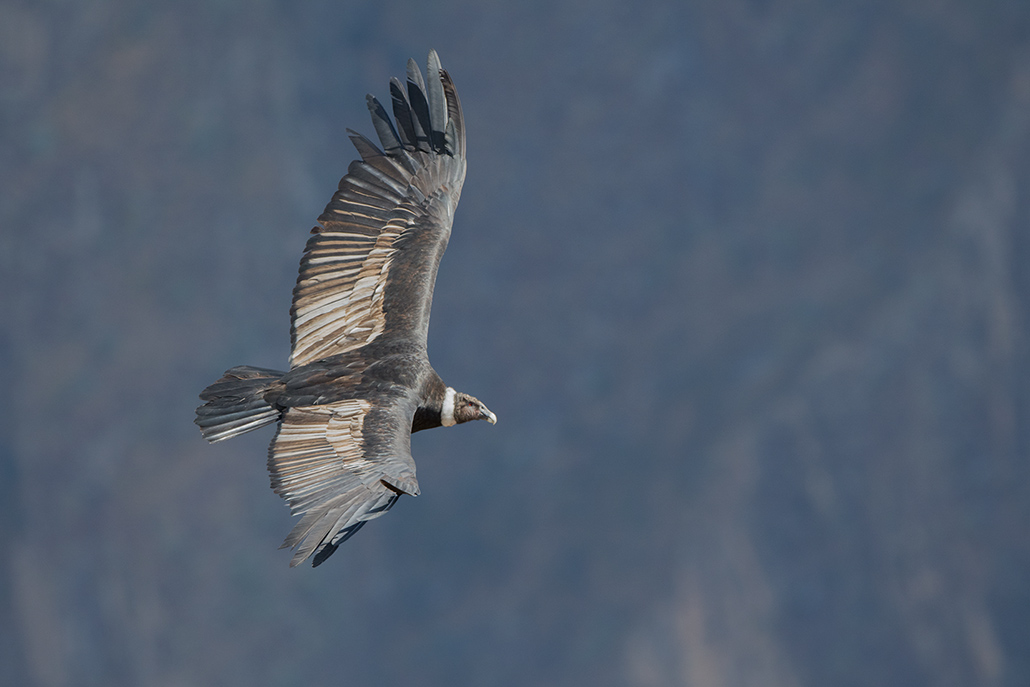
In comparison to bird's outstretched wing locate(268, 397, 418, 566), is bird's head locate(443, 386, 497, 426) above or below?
above

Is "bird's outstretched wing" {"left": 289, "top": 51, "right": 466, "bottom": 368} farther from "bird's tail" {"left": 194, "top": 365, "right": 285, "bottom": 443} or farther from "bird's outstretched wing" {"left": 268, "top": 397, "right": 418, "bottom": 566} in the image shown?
"bird's outstretched wing" {"left": 268, "top": 397, "right": 418, "bottom": 566}

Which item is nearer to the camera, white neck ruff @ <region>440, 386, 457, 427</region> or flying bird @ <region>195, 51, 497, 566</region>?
flying bird @ <region>195, 51, 497, 566</region>

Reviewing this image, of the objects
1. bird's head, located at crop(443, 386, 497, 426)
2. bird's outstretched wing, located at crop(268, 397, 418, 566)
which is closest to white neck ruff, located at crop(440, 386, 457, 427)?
bird's head, located at crop(443, 386, 497, 426)

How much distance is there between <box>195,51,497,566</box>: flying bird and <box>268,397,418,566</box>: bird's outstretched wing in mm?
18

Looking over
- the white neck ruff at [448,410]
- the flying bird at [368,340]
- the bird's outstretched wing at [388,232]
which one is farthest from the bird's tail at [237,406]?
the white neck ruff at [448,410]

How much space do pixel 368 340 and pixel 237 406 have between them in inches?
74.8

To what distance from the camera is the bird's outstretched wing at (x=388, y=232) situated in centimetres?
1820

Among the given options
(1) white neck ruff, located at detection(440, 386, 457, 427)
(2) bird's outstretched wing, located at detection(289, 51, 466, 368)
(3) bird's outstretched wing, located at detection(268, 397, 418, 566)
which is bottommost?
(3) bird's outstretched wing, located at detection(268, 397, 418, 566)

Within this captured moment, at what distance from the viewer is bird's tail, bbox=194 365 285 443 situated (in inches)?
669

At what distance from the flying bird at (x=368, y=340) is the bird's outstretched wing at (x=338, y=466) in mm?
18

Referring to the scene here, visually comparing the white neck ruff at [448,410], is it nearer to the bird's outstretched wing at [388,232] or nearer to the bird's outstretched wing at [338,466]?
the bird's outstretched wing at [388,232]

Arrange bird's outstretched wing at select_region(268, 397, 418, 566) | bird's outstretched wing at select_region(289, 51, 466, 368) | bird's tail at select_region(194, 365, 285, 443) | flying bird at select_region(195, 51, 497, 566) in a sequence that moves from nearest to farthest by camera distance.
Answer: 1. bird's outstretched wing at select_region(268, 397, 418, 566)
2. flying bird at select_region(195, 51, 497, 566)
3. bird's tail at select_region(194, 365, 285, 443)
4. bird's outstretched wing at select_region(289, 51, 466, 368)

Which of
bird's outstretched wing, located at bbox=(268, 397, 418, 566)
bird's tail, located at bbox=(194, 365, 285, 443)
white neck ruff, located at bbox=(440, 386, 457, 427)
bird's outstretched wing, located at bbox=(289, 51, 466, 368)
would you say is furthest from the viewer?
white neck ruff, located at bbox=(440, 386, 457, 427)

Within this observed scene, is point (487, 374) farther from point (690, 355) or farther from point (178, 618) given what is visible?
point (178, 618)
